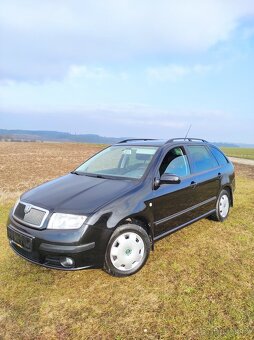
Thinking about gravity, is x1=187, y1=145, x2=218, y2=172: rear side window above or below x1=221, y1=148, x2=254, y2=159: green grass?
above

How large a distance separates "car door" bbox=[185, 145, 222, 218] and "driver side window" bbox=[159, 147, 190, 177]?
0.17 m

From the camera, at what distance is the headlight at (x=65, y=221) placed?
334 centimetres

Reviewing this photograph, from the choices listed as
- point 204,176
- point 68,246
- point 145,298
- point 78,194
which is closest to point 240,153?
point 204,176

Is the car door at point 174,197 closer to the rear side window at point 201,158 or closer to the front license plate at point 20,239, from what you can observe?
the rear side window at point 201,158

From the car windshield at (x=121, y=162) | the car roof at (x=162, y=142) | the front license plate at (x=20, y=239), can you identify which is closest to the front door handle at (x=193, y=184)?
the car roof at (x=162, y=142)

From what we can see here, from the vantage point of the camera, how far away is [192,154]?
5.16 m

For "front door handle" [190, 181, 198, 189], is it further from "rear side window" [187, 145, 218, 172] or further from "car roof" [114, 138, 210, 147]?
"car roof" [114, 138, 210, 147]

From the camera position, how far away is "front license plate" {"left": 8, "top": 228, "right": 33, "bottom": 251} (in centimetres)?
347

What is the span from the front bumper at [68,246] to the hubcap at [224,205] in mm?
3222

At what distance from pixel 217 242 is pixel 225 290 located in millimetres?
1516

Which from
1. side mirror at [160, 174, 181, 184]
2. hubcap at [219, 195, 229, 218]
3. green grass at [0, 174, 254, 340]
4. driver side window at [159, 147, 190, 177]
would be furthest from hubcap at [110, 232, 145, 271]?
hubcap at [219, 195, 229, 218]

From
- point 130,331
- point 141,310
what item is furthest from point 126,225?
point 130,331

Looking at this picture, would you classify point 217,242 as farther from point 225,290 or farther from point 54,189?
point 54,189

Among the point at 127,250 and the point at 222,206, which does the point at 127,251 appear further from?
the point at 222,206
